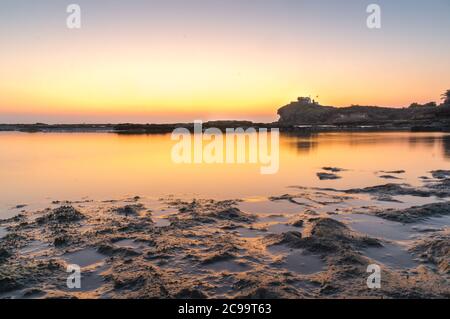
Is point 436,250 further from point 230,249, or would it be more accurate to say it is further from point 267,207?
point 267,207

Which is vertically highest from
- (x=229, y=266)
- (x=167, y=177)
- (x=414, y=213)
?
(x=167, y=177)

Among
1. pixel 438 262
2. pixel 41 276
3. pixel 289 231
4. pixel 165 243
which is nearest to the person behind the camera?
pixel 41 276

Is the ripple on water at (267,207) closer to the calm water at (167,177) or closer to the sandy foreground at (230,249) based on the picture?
the sandy foreground at (230,249)

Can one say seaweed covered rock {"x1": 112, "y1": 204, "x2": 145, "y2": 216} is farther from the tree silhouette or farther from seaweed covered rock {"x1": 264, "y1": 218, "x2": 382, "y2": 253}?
the tree silhouette

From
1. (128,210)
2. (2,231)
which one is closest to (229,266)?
(128,210)

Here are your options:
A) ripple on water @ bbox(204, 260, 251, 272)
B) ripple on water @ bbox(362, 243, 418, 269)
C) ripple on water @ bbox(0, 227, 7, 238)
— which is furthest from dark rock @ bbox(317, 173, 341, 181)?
ripple on water @ bbox(0, 227, 7, 238)

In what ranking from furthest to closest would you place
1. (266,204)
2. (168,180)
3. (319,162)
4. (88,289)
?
(319,162) → (168,180) → (266,204) → (88,289)

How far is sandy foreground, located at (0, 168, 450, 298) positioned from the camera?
24.2 feet

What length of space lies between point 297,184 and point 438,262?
11.7 metres

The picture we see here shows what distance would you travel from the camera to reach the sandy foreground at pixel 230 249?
738cm

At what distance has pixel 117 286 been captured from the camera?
752 cm

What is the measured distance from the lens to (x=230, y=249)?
9695 mm
